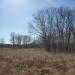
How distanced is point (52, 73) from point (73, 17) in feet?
110

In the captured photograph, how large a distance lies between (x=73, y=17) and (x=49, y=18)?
654 centimetres

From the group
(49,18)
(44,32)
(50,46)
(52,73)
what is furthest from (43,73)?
(49,18)

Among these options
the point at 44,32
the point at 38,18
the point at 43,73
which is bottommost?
the point at 43,73

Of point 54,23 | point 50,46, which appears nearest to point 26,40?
point 54,23

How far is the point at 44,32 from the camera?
1633 inches

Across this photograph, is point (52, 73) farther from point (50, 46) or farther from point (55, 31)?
point (55, 31)

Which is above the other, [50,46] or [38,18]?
[38,18]

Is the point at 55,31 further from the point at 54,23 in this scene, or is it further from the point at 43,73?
the point at 43,73

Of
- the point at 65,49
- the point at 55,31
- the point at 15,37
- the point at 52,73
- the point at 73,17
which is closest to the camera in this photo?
the point at 52,73

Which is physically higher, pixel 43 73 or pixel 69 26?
pixel 69 26

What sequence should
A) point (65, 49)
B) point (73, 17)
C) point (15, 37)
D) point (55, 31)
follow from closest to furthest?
point (65, 49) < point (73, 17) < point (55, 31) < point (15, 37)

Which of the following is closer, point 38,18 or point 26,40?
point 38,18

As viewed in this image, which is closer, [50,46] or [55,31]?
[50,46]

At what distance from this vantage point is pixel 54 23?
44.0 meters
